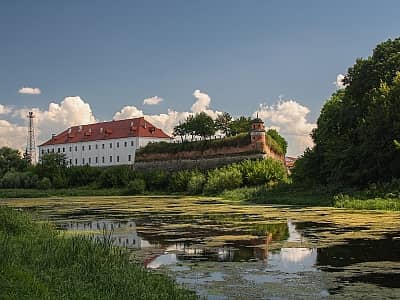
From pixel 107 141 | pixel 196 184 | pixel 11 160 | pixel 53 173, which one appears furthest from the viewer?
pixel 107 141

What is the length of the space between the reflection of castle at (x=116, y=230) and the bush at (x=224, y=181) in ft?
88.9

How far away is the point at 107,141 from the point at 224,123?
77.6ft

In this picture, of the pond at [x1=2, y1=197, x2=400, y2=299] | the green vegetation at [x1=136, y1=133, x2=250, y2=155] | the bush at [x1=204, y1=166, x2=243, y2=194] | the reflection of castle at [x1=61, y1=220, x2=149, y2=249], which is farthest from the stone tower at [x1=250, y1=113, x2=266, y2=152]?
the reflection of castle at [x1=61, y1=220, x2=149, y2=249]

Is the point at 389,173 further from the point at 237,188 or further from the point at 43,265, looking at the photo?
the point at 43,265

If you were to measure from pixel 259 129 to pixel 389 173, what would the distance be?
26.1 metres

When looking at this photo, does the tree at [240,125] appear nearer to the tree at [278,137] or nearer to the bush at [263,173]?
the tree at [278,137]

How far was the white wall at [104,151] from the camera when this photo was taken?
86.4 m

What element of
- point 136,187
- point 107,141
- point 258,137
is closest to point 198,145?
point 136,187

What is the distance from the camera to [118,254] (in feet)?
37.4

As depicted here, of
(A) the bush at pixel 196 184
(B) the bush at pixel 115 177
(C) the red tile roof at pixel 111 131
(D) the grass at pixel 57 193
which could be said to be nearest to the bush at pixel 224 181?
(A) the bush at pixel 196 184

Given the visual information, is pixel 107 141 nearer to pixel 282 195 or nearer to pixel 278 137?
pixel 278 137

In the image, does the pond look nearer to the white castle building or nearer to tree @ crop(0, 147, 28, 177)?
the white castle building

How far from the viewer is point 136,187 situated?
63438 mm

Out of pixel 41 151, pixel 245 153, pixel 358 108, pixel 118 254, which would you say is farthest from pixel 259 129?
pixel 41 151
